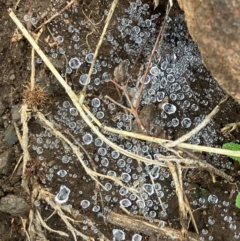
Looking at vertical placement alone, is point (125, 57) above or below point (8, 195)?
above

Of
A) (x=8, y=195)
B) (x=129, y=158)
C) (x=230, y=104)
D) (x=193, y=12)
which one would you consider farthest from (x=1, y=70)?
(x=230, y=104)

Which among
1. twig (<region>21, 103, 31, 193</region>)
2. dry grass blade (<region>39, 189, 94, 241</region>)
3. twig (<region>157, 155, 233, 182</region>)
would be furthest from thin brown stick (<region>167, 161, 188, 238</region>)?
twig (<region>21, 103, 31, 193</region>)

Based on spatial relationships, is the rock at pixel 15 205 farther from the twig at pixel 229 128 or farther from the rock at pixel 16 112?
the twig at pixel 229 128

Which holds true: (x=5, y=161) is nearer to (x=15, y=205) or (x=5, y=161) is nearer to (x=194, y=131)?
(x=15, y=205)

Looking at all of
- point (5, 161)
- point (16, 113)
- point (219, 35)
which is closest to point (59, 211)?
point (5, 161)

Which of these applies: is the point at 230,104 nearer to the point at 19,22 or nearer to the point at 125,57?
the point at 125,57

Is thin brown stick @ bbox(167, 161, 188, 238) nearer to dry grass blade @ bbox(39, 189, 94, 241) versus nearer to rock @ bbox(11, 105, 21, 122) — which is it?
dry grass blade @ bbox(39, 189, 94, 241)
